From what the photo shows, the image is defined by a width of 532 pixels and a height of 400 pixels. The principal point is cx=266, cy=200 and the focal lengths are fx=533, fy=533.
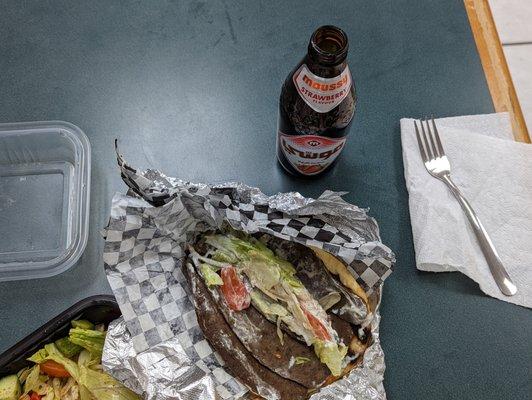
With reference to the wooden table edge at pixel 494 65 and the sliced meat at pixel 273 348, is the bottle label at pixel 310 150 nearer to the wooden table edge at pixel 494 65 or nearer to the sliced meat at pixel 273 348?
the sliced meat at pixel 273 348

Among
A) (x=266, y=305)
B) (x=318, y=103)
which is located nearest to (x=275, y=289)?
(x=266, y=305)

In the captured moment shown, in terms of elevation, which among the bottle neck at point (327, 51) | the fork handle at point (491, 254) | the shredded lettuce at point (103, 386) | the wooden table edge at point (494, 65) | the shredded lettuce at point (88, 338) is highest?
the bottle neck at point (327, 51)

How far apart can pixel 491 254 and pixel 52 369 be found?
73 cm

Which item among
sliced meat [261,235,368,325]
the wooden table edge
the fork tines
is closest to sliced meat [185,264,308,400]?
sliced meat [261,235,368,325]

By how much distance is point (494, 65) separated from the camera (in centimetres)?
109

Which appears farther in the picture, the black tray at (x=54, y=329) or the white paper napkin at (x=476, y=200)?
the white paper napkin at (x=476, y=200)

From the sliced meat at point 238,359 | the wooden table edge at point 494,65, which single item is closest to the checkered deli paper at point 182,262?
the sliced meat at point 238,359

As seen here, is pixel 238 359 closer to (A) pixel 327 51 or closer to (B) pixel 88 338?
(B) pixel 88 338

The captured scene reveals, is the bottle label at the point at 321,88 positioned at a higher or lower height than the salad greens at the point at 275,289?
higher

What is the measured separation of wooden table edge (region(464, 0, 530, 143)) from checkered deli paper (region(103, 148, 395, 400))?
423 millimetres

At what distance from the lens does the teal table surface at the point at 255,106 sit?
2.88ft

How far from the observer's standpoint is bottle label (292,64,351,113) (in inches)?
29.5

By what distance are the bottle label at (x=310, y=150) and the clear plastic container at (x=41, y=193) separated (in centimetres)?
35

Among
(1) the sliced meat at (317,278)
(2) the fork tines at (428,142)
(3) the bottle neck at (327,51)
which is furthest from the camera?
(2) the fork tines at (428,142)
